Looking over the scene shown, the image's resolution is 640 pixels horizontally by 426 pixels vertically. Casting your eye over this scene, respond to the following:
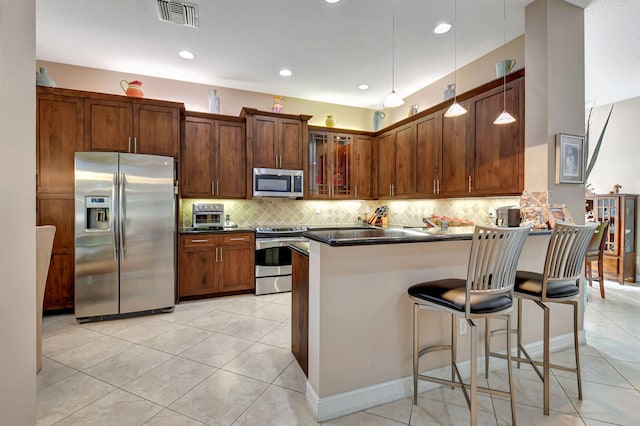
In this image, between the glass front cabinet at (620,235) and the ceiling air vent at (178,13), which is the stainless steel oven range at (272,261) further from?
the glass front cabinet at (620,235)

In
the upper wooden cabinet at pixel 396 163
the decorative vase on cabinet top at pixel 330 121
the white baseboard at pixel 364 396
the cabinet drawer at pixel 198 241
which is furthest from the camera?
the decorative vase on cabinet top at pixel 330 121

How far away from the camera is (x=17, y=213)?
3.34 ft

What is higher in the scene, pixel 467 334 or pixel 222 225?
pixel 222 225

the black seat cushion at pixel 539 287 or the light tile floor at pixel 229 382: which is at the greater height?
the black seat cushion at pixel 539 287

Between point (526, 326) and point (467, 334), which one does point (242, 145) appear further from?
point (526, 326)

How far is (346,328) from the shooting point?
1761mm

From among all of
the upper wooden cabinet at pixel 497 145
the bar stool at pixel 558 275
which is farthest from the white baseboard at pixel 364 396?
the upper wooden cabinet at pixel 497 145

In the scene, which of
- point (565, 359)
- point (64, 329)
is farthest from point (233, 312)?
point (565, 359)

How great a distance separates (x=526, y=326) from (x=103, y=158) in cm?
444

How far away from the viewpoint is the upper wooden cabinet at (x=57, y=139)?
10.5 feet

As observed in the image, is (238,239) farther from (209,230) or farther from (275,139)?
(275,139)

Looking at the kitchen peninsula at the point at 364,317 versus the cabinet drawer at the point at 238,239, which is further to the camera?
the cabinet drawer at the point at 238,239

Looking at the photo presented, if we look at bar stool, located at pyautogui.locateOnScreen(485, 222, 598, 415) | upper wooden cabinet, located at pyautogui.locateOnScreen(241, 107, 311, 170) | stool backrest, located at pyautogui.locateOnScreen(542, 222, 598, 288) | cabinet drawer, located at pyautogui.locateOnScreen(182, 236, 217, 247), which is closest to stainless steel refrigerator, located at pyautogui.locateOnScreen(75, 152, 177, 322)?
cabinet drawer, located at pyautogui.locateOnScreen(182, 236, 217, 247)

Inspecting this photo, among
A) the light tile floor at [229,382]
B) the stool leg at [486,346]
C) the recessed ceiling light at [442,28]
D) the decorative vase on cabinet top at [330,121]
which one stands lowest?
the light tile floor at [229,382]
